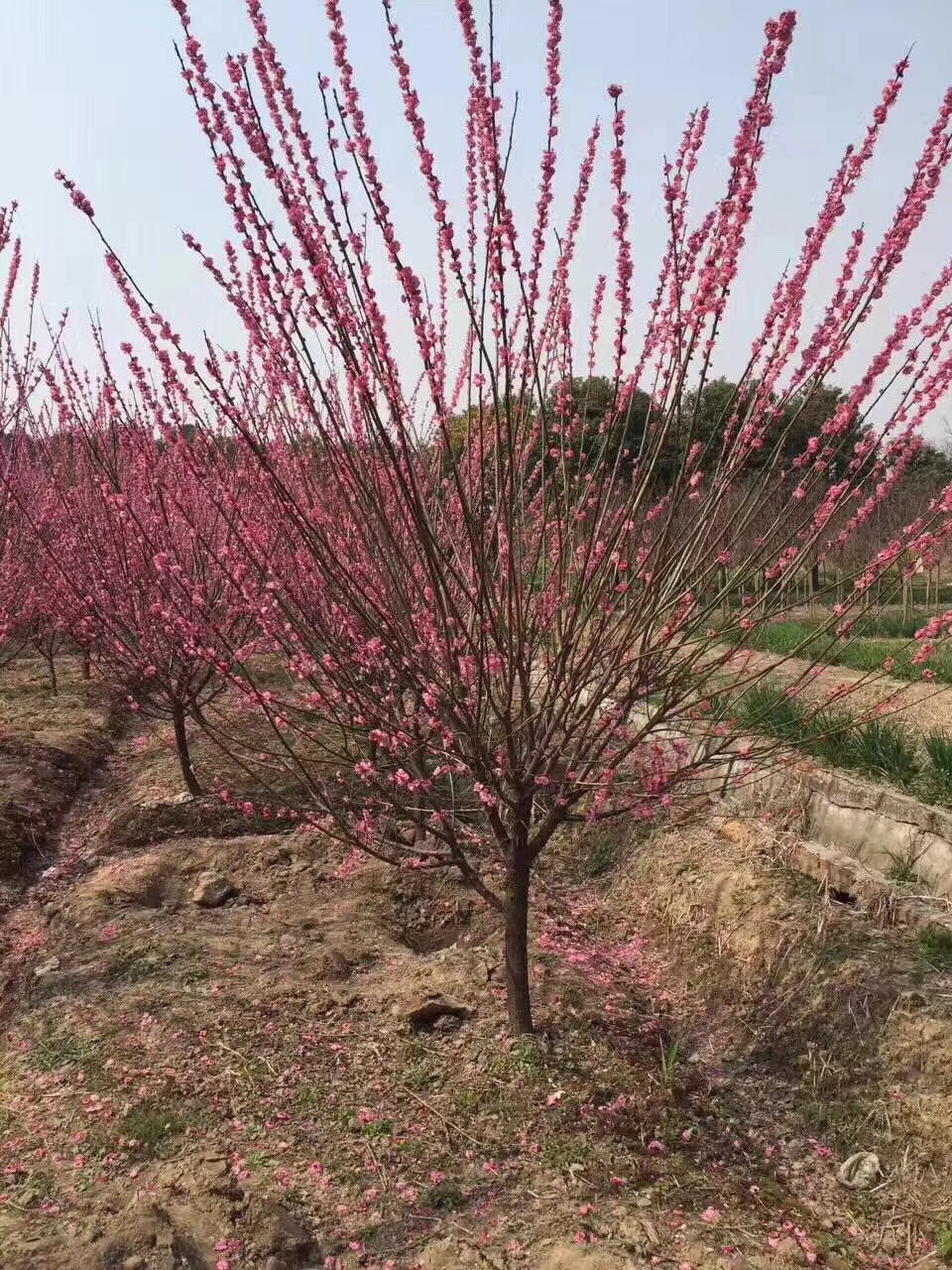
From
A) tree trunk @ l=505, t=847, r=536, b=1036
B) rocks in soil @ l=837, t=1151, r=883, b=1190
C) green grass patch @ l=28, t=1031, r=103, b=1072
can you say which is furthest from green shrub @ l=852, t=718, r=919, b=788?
green grass patch @ l=28, t=1031, r=103, b=1072

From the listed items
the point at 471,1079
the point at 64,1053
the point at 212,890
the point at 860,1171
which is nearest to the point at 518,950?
the point at 471,1079

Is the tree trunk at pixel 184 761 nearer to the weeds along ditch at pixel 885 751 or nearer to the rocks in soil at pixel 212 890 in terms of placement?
the rocks in soil at pixel 212 890

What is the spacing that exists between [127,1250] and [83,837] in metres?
4.14

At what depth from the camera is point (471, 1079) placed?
128 inches

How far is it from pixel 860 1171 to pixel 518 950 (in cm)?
135

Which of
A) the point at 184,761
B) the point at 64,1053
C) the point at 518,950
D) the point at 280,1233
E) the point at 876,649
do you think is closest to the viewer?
the point at 280,1233

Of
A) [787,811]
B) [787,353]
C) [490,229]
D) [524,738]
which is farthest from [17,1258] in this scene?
[787,811]

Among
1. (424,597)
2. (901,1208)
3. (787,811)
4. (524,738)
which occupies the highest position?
(424,597)

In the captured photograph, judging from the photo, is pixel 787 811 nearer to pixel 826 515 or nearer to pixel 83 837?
pixel 826 515

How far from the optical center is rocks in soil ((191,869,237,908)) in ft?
16.1

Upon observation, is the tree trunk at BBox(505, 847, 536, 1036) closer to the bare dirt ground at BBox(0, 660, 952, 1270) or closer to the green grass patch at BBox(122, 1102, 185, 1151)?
the bare dirt ground at BBox(0, 660, 952, 1270)

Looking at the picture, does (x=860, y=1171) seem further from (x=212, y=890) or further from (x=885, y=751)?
(x=212, y=890)

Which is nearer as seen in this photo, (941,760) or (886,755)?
(941,760)

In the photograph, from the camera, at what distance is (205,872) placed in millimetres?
5199
